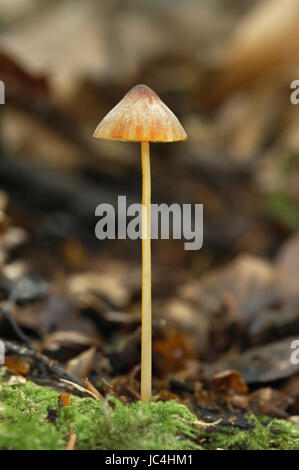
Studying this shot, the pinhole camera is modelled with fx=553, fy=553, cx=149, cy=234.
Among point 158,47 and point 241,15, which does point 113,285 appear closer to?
point 158,47

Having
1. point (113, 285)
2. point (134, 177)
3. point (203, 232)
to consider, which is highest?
point (134, 177)

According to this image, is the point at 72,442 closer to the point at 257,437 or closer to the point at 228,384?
the point at 257,437

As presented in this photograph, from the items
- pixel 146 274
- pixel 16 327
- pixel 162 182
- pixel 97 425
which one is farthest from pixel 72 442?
pixel 162 182

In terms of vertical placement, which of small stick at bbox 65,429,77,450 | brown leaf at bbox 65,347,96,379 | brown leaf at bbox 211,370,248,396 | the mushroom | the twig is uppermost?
the mushroom

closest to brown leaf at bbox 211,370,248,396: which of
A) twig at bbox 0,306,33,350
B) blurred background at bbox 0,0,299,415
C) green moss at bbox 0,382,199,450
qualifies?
blurred background at bbox 0,0,299,415

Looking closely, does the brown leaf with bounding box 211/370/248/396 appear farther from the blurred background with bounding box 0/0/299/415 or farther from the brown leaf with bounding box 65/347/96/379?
the brown leaf with bounding box 65/347/96/379
